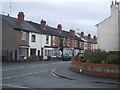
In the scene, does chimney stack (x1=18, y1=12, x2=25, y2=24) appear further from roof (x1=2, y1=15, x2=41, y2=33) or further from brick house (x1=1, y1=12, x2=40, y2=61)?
brick house (x1=1, y1=12, x2=40, y2=61)

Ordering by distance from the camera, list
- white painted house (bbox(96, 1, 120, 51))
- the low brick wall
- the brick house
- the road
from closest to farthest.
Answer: the road → the low brick wall → white painted house (bbox(96, 1, 120, 51)) → the brick house

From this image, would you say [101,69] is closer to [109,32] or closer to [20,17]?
[109,32]

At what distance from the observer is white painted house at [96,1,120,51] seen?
37594 mm

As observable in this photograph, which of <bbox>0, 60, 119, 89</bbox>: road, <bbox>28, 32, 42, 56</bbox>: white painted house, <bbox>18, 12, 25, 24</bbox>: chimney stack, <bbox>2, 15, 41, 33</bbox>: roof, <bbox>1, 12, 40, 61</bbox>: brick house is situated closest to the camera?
<bbox>0, 60, 119, 89</bbox>: road

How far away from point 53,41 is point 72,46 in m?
13.0

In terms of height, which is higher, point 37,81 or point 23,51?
point 23,51

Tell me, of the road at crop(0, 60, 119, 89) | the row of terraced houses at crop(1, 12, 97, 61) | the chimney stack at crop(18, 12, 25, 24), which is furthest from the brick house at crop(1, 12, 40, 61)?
the road at crop(0, 60, 119, 89)

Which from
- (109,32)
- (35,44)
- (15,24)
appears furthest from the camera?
(35,44)

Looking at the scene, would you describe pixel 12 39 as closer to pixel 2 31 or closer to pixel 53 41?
pixel 2 31

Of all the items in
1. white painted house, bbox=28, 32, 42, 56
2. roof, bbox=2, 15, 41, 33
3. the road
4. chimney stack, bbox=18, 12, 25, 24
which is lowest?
the road

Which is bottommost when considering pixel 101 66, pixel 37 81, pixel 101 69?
pixel 37 81

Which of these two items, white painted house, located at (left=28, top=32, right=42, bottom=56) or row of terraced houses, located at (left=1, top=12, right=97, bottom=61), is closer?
row of terraced houses, located at (left=1, top=12, right=97, bottom=61)

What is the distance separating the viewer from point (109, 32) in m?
38.6

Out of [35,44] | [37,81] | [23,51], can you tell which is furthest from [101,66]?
[35,44]
